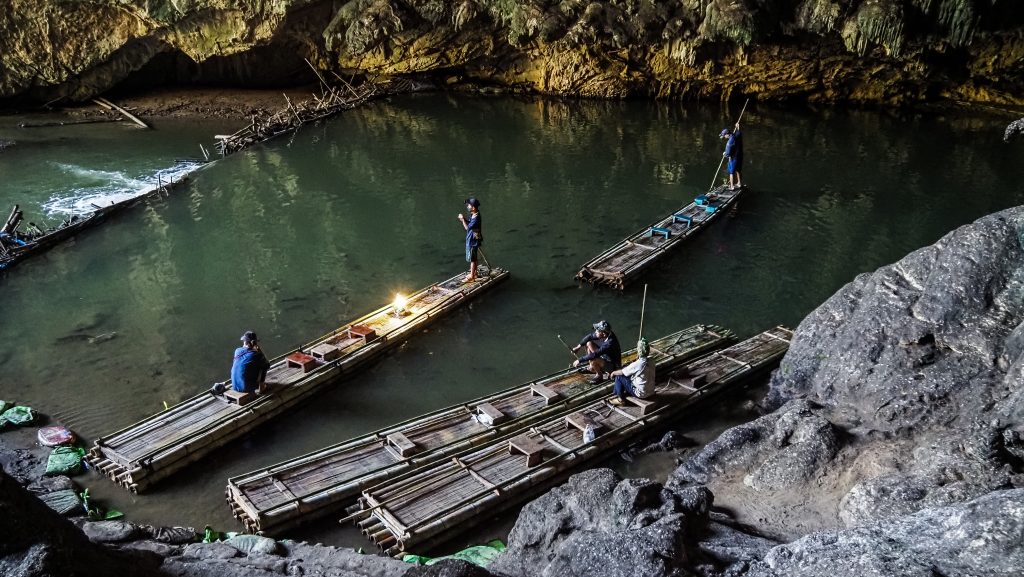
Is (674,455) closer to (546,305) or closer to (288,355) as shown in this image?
(546,305)

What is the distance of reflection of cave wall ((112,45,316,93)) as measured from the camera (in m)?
34.6

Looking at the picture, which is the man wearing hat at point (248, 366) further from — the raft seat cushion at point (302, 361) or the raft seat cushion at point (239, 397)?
the raft seat cushion at point (302, 361)

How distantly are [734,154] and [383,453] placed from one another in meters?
14.8

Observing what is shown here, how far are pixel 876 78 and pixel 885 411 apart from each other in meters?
26.9

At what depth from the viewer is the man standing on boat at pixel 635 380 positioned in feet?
36.8

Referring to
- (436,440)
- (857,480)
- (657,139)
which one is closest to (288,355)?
(436,440)

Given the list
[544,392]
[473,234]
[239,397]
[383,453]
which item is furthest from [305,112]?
[383,453]

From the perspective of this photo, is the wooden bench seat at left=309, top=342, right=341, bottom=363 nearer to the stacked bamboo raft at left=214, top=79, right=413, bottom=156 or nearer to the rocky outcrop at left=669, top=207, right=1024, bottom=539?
the rocky outcrop at left=669, top=207, right=1024, bottom=539

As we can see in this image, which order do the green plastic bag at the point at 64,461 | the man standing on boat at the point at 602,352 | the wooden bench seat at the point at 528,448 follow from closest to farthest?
the wooden bench seat at the point at 528,448 → the green plastic bag at the point at 64,461 → the man standing on boat at the point at 602,352

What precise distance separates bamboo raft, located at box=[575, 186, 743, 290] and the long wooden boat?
11.7ft

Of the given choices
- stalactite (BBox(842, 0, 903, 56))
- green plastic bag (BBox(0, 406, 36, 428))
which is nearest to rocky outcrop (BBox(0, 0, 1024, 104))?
stalactite (BBox(842, 0, 903, 56))

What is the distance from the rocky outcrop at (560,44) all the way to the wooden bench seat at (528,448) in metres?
22.6

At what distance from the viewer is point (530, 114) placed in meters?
32.4

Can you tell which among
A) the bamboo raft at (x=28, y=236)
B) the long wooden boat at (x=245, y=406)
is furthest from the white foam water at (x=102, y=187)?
the long wooden boat at (x=245, y=406)
